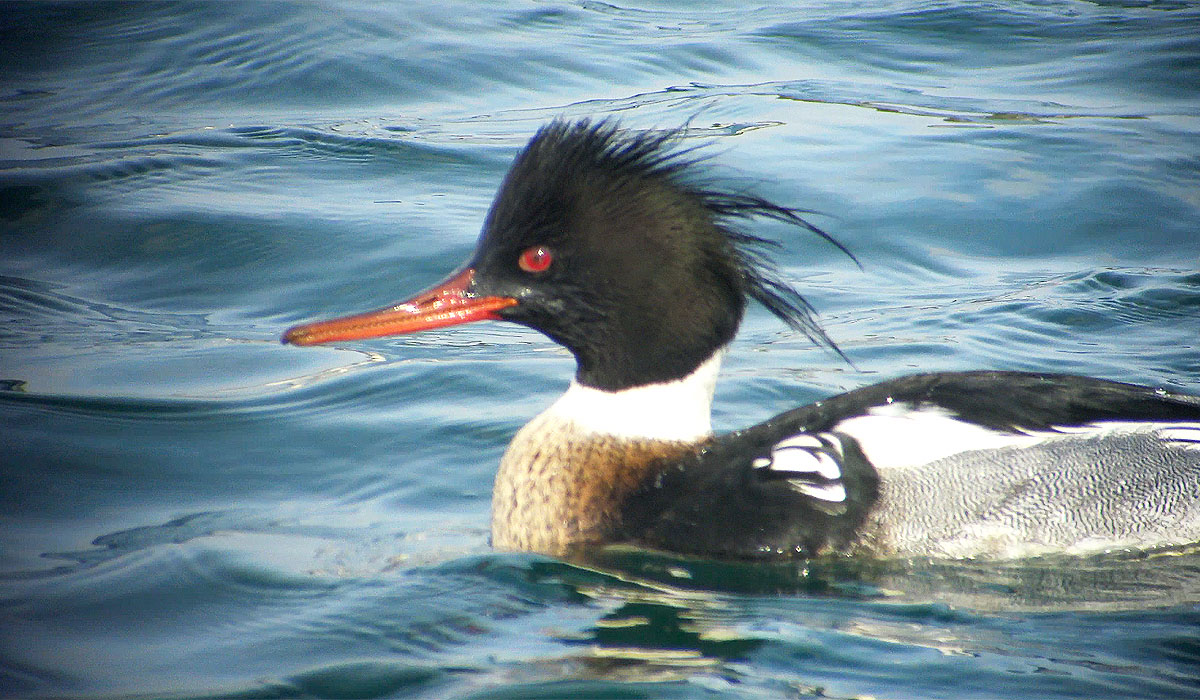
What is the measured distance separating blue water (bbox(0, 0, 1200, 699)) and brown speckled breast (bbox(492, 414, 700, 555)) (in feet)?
0.45

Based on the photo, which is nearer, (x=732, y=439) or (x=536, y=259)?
(x=536, y=259)

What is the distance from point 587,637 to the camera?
14.0ft

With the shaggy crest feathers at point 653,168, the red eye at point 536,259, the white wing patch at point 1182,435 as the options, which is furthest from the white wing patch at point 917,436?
the red eye at point 536,259

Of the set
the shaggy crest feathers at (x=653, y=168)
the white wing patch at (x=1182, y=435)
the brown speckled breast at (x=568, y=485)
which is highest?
the shaggy crest feathers at (x=653, y=168)

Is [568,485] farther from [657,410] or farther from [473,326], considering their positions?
[473,326]

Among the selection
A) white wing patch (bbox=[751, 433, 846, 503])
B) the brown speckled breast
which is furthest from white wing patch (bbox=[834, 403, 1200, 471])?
the brown speckled breast

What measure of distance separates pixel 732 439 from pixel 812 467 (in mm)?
379

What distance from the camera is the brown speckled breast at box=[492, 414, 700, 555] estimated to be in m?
4.91

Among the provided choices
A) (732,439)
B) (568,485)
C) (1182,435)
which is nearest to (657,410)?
(732,439)

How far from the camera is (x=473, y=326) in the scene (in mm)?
7785

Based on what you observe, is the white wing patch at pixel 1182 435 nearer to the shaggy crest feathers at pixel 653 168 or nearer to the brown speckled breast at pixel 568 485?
the shaggy crest feathers at pixel 653 168

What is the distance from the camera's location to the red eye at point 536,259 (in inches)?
191

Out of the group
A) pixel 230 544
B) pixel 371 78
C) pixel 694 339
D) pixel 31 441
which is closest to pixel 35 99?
pixel 371 78

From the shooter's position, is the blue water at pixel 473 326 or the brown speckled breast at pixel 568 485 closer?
the blue water at pixel 473 326
